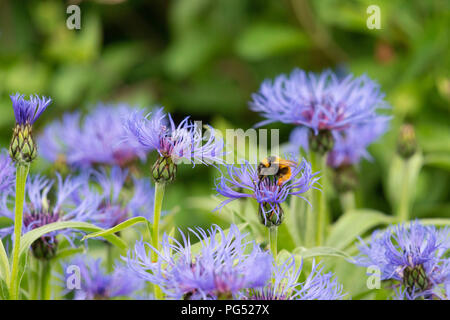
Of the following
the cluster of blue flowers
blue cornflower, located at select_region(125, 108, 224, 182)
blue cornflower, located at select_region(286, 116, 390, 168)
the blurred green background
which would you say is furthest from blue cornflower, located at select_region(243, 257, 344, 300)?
the blurred green background

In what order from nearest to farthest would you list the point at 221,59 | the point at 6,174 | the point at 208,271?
1. the point at 208,271
2. the point at 6,174
3. the point at 221,59

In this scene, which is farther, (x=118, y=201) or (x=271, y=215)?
(x=118, y=201)

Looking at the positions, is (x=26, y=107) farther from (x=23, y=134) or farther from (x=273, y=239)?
(x=273, y=239)

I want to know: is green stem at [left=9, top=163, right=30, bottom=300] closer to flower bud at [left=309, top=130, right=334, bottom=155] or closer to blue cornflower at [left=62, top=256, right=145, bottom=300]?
blue cornflower at [left=62, top=256, right=145, bottom=300]

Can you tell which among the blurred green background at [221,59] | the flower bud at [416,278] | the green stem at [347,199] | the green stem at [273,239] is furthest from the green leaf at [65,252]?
the blurred green background at [221,59]

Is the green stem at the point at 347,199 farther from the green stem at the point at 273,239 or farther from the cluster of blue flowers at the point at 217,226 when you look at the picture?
the green stem at the point at 273,239

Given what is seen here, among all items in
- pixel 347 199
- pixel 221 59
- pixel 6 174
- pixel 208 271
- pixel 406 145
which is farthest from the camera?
pixel 221 59

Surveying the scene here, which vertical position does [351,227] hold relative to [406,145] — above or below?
below

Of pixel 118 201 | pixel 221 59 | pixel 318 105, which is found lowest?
pixel 118 201

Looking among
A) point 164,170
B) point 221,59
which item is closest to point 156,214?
point 164,170
